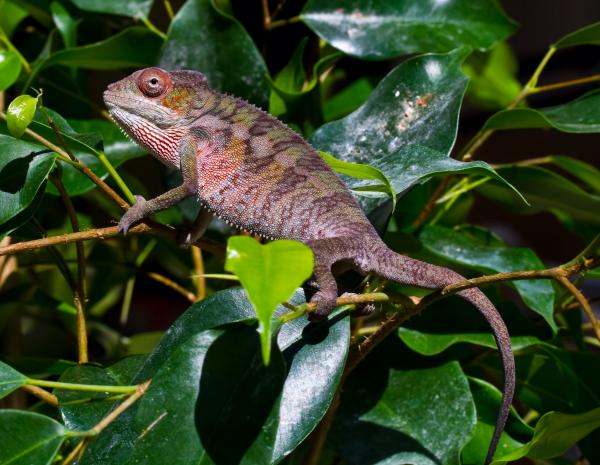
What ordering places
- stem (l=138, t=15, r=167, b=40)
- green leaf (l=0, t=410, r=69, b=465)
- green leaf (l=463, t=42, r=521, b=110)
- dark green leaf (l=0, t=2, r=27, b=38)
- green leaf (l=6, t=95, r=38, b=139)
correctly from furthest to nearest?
green leaf (l=463, t=42, r=521, b=110)
dark green leaf (l=0, t=2, r=27, b=38)
stem (l=138, t=15, r=167, b=40)
green leaf (l=6, t=95, r=38, b=139)
green leaf (l=0, t=410, r=69, b=465)

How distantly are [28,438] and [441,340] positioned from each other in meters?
0.55

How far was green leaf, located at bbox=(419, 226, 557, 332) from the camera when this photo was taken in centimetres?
101

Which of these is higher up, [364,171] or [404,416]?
[364,171]

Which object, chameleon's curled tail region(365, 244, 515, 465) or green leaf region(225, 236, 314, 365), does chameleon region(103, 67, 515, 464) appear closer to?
chameleon's curled tail region(365, 244, 515, 465)

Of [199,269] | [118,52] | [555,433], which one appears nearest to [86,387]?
[555,433]

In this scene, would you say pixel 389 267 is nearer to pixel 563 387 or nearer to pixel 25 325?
pixel 563 387

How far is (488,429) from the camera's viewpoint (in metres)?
0.98

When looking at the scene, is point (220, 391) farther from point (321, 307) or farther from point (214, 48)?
point (214, 48)

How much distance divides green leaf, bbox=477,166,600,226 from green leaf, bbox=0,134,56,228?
0.69m

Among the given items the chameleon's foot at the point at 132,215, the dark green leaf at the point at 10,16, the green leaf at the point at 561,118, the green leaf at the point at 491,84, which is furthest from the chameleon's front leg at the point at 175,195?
the green leaf at the point at 491,84

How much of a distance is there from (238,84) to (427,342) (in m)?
0.51

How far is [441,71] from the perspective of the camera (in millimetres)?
1039

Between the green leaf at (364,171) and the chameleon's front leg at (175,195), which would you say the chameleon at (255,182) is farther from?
the green leaf at (364,171)

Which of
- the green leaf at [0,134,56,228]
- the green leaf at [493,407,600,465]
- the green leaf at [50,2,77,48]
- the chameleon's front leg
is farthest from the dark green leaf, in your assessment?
the green leaf at [493,407,600,465]
